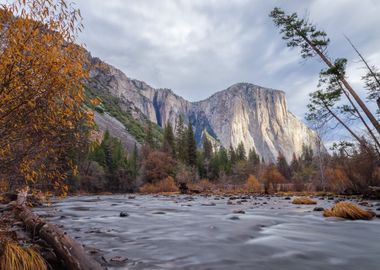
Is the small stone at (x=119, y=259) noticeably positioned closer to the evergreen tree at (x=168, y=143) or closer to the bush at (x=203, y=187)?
the bush at (x=203, y=187)

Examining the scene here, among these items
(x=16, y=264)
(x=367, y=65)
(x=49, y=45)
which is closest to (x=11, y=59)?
(x=49, y=45)

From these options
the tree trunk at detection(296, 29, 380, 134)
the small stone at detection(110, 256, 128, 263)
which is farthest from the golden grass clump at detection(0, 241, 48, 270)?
the tree trunk at detection(296, 29, 380, 134)

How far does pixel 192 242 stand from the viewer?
7.47 meters

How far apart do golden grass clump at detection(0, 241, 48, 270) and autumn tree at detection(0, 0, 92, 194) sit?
1.46m

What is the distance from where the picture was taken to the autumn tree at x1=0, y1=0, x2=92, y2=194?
4.88 metres

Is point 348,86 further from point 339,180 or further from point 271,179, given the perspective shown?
point 271,179

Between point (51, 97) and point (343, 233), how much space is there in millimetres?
8347

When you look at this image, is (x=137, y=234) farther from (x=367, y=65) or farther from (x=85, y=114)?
(x=367, y=65)

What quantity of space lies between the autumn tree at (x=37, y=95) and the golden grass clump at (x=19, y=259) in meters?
1.46

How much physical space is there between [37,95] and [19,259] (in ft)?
8.79

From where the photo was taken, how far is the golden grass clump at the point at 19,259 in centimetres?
402

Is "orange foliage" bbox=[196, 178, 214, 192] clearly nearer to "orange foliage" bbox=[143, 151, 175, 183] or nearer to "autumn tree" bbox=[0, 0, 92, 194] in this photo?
"orange foliage" bbox=[143, 151, 175, 183]

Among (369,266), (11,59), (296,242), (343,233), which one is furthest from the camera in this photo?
(343,233)

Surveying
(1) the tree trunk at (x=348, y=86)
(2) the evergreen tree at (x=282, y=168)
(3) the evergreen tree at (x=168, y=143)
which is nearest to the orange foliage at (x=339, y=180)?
(1) the tree trunk at (x=348, y=86)
